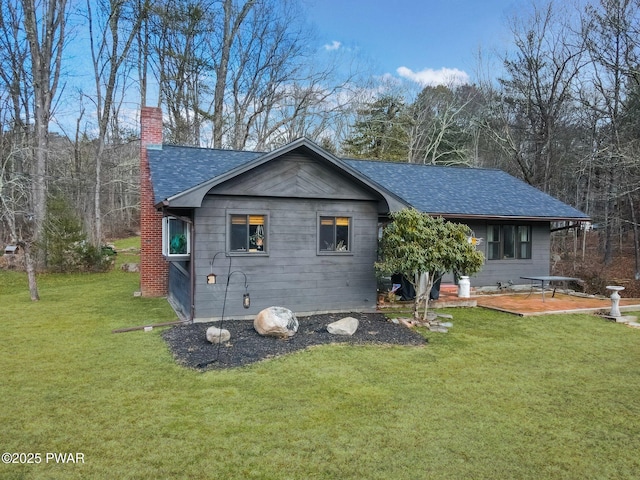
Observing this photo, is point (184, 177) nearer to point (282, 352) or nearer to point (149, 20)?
point (282, 352)

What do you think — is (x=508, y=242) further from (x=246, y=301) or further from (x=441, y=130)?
(x=441, y=130)

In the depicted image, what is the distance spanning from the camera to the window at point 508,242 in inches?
530

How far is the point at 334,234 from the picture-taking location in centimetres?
958

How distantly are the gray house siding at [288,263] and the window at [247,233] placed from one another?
0.12m

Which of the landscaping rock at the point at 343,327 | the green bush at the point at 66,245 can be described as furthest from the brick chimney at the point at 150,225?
the landscaping rock at the point at 343,327

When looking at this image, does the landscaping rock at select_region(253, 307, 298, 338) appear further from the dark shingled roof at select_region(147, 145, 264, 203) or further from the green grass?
the dark shingled roof at select_region(147, 145, 264, 203)

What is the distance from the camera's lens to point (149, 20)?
835 inches

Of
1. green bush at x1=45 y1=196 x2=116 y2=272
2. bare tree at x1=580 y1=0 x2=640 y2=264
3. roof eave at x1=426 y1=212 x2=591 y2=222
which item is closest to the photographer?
roof eave at x1=426 y1=212 x2=591 y2=222

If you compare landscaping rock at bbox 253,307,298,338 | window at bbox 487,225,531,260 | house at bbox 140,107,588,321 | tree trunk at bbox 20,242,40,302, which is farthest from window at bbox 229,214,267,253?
window at bbox 487,225,531,260

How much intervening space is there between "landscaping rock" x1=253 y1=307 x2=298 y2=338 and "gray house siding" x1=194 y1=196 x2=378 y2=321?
1.32 m

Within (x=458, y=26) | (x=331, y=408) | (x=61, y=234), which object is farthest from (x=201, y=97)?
(x=331, y=408)

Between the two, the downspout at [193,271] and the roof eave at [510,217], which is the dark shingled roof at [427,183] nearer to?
the roof eave at [510,217]

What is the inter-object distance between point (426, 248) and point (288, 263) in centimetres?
283

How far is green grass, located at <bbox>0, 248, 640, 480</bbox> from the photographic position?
143 inches
